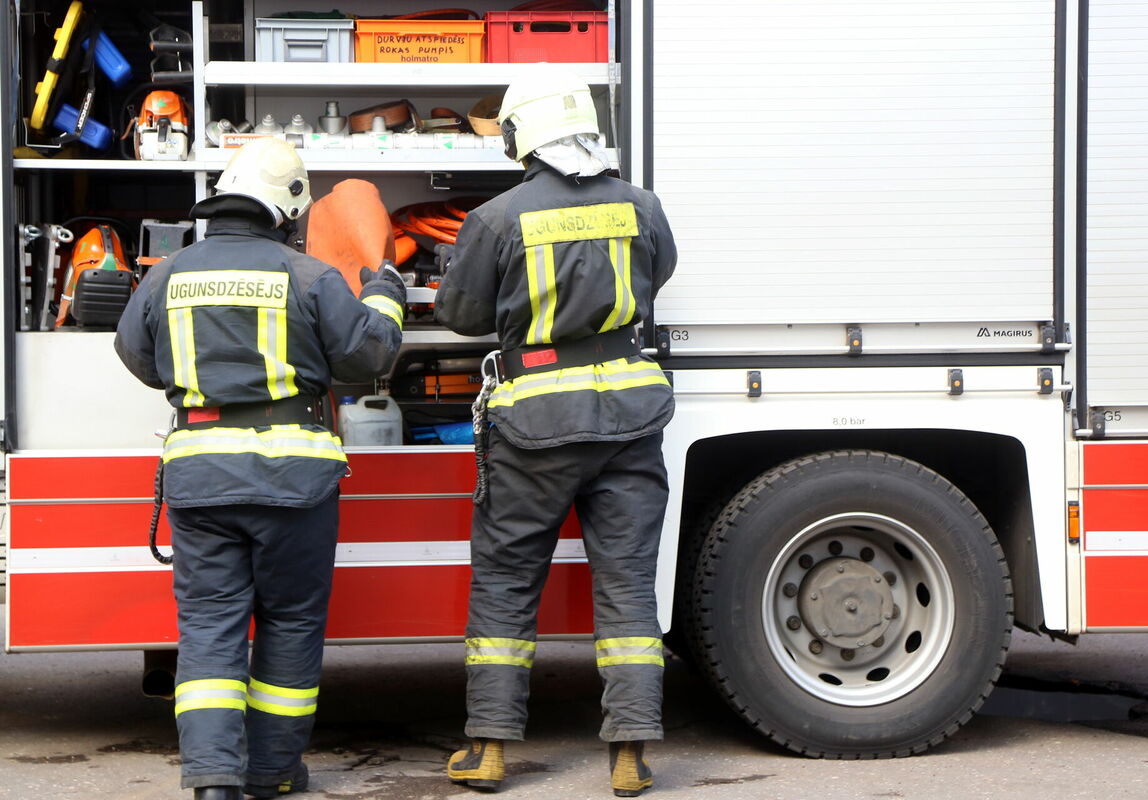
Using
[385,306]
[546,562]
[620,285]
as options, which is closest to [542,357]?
[620,285]

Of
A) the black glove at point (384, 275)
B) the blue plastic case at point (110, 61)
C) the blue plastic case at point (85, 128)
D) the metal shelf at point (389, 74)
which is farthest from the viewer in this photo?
the blue plastic case at point (110, 61)

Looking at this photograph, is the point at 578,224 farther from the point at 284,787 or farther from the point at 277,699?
the point at 284,787

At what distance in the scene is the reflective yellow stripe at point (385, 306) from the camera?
4069 millimetres

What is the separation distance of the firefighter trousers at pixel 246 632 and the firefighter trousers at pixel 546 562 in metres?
0.46

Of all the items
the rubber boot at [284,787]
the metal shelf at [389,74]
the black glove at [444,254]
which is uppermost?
the metal shelf at [389,74]

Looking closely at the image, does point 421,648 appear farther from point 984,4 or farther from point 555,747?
point 984,4

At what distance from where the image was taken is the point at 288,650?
13.1 feet

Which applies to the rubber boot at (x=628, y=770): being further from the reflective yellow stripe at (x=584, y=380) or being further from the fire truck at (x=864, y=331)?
the reflective yellow stripe at (x=584, y=380)

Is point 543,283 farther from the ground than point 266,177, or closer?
closer

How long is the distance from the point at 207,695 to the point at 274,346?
950 mm

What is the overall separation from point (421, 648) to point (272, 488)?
306 cm

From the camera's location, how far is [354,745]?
4.72 m

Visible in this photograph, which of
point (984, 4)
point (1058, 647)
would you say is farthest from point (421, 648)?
point (984, 4)

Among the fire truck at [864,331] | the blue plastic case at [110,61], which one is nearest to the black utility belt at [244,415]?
the fire truck at [864,331]
